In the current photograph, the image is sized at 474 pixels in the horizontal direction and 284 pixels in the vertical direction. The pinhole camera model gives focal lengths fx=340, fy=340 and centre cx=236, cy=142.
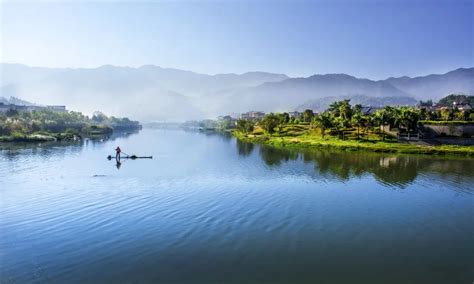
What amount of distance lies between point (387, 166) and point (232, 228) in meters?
46.5

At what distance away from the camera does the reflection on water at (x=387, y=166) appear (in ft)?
171

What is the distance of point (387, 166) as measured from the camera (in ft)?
207

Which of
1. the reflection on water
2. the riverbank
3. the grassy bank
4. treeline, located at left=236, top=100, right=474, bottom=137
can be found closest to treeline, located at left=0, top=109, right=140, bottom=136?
the grassy bank

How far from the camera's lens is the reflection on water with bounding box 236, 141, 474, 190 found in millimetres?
52062

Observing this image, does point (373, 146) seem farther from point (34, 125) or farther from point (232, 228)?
point (34, 125)

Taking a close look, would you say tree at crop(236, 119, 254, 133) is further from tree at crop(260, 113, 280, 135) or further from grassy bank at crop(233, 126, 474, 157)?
grassy bank at crop(233, 126, 474, 157)

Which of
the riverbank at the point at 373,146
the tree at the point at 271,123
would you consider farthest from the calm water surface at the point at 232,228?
the tree at the point at 271,123

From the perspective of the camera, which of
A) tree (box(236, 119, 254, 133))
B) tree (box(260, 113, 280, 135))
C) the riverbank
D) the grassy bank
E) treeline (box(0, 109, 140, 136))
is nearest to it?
the riverbank

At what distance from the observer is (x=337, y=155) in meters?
79.6

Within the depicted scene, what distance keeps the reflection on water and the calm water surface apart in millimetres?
1486

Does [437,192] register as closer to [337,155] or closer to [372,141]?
[337,155]

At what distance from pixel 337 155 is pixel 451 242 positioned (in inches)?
2173

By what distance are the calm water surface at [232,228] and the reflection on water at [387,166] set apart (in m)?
1.49

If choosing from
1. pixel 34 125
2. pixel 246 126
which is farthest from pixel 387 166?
pixel 34 125
